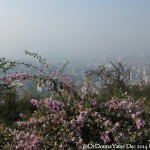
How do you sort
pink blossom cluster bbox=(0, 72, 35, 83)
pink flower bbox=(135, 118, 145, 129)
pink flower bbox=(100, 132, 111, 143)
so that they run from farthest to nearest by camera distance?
pink blossom cluster bbox=(0, 72, 35, 83)
pink flower bbox=(135, 118, 145, 129)
pink flower bbox=(100, 132, 111, 143)

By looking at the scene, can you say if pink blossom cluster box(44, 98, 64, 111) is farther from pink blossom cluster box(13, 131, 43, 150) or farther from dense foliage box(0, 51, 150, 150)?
pink blossom cluster box(13, 131, 43, 150)

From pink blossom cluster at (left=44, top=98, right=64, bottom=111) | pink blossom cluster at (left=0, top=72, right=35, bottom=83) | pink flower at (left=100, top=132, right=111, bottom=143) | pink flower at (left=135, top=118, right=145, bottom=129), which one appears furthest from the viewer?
pink blossom cluster at (left=0, top=72, right=35, bottom=83)

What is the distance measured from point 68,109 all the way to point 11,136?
67.3 inches

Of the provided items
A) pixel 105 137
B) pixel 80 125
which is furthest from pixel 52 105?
pixel 105 137

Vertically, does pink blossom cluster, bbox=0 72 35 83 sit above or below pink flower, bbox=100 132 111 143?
above

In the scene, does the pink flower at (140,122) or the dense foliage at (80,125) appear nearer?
the dense foliage at (80,125)

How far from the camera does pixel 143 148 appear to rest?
9.09 m

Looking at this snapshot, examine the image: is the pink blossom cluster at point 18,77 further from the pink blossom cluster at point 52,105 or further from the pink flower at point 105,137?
the pink flower at point 105,137

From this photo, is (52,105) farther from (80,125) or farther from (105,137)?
(105,137)

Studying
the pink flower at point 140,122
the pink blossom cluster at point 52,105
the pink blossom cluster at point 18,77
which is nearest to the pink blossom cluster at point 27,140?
the pink blossom cluster at point 52,105

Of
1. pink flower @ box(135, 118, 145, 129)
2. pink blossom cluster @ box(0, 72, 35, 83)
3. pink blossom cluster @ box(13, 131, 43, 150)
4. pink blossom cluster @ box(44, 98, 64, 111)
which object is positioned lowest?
pink blossom cluster @ box(13, 131, 43, 150)

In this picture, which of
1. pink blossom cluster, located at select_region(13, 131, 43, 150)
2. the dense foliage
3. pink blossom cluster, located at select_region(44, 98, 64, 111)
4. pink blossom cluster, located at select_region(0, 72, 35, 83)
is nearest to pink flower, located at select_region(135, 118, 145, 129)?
the dense foliage

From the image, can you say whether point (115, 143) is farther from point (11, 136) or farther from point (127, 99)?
point (11, 136)

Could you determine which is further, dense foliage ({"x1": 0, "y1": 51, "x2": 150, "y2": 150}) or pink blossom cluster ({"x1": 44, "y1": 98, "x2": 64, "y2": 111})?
pink blossom cluster ({"x1": 44, "y1": 98, "x2": 64, "y2": 111})
